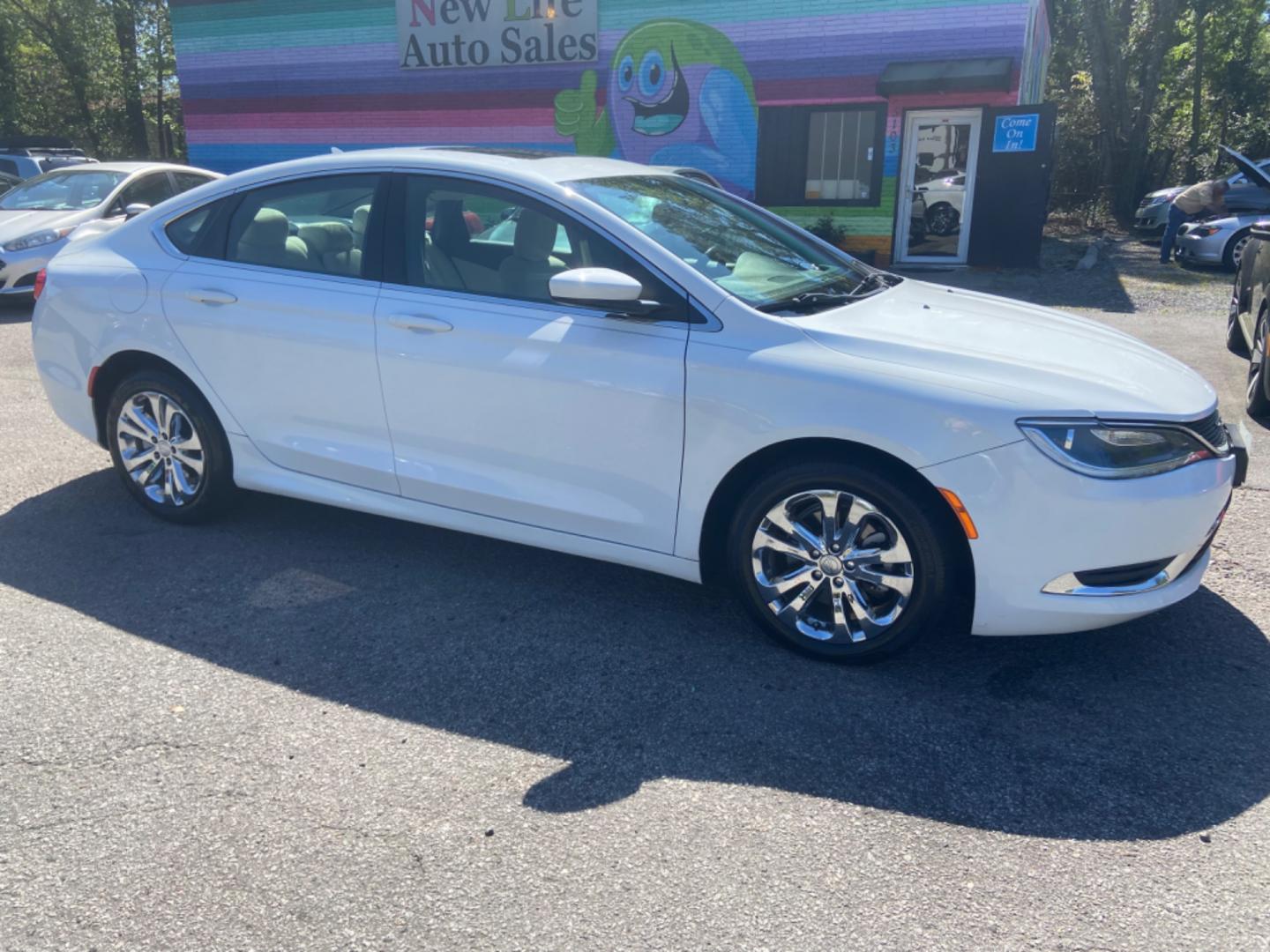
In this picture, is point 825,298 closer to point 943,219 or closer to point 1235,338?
point 1235,338

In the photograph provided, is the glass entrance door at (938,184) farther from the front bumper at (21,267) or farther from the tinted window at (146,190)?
the front bumper at (21,267)

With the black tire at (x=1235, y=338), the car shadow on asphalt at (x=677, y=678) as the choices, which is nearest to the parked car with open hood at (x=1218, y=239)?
the black tire at (x=1235, y=338)

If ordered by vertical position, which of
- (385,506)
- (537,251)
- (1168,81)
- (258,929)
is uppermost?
(1168,81)

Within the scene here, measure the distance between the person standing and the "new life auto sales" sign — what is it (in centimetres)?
944

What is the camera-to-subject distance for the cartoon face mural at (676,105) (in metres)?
17.0

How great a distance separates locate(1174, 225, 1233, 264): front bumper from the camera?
14617mm

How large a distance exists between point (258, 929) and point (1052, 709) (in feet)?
8.15

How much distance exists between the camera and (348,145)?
19.8m

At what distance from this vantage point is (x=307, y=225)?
4.60 m

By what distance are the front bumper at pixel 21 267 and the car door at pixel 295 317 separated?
26.1 feet

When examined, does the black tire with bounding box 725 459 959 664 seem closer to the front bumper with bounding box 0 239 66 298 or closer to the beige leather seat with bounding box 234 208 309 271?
the beige leather seat with bounding box 234 208 309 271

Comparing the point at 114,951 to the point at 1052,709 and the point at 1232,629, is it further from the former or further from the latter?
the point at 1232,629

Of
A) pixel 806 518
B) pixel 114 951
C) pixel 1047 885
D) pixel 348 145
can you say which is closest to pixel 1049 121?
pixel 348 145

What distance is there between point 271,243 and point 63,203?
30.5ft
